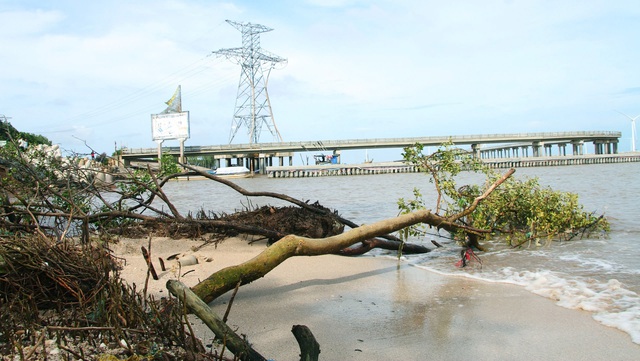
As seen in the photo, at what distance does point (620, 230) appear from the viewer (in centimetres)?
1009

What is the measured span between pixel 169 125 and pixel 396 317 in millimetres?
76452

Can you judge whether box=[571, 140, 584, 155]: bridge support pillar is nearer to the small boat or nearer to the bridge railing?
the bridge railing

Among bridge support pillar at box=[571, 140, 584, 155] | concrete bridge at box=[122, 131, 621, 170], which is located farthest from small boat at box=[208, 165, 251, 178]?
bridge support pillar at box=[571, 140, 584, 155]

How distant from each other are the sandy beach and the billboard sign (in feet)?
237

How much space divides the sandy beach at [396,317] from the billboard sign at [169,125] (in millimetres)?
72130

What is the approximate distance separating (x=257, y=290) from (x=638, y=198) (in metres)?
16.7

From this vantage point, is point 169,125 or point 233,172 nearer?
point 169,125

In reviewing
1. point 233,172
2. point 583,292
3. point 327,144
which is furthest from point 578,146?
point 583,292

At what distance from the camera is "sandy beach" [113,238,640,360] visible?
3.61 meters

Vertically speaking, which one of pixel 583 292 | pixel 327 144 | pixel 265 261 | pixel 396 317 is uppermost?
pixel 327 144

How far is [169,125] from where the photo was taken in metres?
76.2

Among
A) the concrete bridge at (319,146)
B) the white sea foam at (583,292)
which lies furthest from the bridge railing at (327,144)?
the white sea foam at (583,292)

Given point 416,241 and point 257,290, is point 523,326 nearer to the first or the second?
point 257,290

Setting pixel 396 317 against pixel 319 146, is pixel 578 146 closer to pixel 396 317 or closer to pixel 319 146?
pixel 319 146
